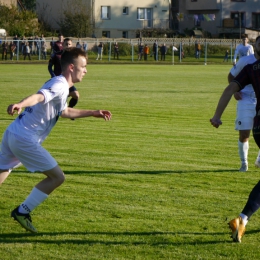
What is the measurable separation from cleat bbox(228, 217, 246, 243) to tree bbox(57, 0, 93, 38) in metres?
64.7

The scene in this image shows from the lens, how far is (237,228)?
5.98 m

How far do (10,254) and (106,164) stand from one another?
4.58m

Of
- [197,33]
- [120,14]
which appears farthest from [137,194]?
[120,14]

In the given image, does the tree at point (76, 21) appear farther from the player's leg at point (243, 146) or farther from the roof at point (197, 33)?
the player's leg at point (243, 146)

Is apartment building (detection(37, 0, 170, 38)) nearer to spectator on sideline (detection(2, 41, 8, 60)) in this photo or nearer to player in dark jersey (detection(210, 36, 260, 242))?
spectator on sideline (detection(2, 41, 8, 60))

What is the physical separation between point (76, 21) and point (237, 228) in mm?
65078

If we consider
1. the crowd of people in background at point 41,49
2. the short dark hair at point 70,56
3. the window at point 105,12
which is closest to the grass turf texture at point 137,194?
the short dark hair at point 70,56

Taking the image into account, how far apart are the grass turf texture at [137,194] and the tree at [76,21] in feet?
179

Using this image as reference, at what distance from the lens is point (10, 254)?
5.65 m

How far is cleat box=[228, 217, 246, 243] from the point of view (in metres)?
5.95

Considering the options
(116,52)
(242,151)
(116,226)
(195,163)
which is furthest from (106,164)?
(116,52)

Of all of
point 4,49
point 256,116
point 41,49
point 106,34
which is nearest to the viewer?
point 256,116

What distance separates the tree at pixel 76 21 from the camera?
69.5 meters

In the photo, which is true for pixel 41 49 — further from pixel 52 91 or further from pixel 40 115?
pixel 52 91
